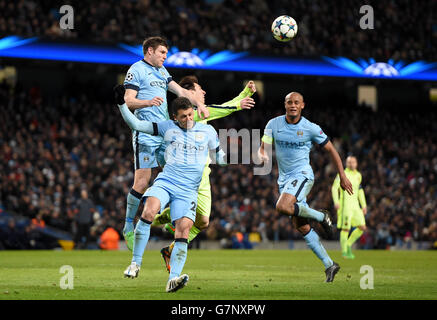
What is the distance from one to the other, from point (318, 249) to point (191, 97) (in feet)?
9.18

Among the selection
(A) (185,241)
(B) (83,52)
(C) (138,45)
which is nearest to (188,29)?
(C) (138,45)

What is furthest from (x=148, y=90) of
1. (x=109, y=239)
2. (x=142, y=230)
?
(x=109, y=239)

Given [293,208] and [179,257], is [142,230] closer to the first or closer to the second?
[179,257]

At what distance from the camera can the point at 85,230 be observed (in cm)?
2200

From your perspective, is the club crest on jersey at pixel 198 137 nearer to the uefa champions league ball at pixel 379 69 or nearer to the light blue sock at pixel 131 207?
the light blue sock at pixel 131 207

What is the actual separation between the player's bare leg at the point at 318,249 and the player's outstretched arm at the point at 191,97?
7.16 ft

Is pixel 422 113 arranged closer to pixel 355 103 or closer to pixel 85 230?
pixel 355 103

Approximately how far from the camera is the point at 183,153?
28.8 feet

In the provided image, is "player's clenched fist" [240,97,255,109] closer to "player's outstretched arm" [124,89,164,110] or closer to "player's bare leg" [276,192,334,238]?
"player's outstretched arm" [124,89,164,110]

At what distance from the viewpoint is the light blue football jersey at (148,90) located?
32.7 feet

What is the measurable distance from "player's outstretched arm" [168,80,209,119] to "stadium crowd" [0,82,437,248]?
38.5 feet

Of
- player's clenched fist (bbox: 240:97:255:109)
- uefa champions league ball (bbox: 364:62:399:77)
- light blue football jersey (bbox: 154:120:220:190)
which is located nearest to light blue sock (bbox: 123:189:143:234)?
light blue football jersey (bbox: 154:120:220:190)

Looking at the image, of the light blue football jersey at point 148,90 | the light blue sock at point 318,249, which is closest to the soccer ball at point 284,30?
the light blue football jersey at point 148,90
